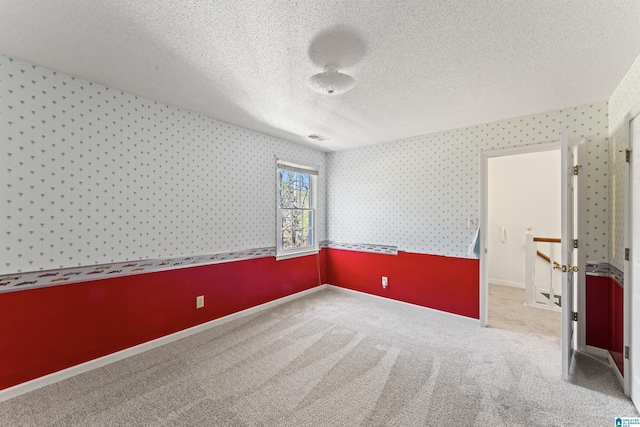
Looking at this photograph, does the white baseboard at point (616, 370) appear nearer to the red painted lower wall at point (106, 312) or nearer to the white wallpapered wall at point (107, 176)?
the red painted lower wall at point (106, 312)

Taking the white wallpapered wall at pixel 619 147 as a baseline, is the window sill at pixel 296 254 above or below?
below

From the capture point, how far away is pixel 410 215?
3.84 m

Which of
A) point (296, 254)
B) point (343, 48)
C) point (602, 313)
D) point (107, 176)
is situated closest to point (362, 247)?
point (296, 254)

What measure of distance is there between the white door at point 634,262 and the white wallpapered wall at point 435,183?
2.51 feet

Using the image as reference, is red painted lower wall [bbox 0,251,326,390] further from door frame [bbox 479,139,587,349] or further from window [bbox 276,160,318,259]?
door frame [bbox 479,139,587,349]

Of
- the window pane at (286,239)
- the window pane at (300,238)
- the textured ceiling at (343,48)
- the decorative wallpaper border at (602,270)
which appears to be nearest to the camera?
the textured ceiling at (343,48)

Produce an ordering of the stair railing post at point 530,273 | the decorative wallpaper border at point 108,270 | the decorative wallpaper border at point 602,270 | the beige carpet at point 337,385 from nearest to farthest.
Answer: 1. the beige carpet at point 337,385
2. the decorative wallpaper border at point 108,270
3. the decorative wallpaper border at point 602,270
4. the stair railing post at point 530,273

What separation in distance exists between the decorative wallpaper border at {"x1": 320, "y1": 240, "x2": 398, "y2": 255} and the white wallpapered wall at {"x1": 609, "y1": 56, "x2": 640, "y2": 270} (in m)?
2.20

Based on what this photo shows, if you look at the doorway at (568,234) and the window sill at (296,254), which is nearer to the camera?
the doorway at (568,234)

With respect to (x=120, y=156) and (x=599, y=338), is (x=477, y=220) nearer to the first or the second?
(x=599, y=338)

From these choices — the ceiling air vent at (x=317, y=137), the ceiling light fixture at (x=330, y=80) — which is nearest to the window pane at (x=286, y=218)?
the ceiling air vent at (x=317, y=137)

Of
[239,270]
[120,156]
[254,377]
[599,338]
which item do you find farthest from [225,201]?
[599,338]

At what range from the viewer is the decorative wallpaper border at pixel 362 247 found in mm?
4059

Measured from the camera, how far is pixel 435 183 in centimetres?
361
